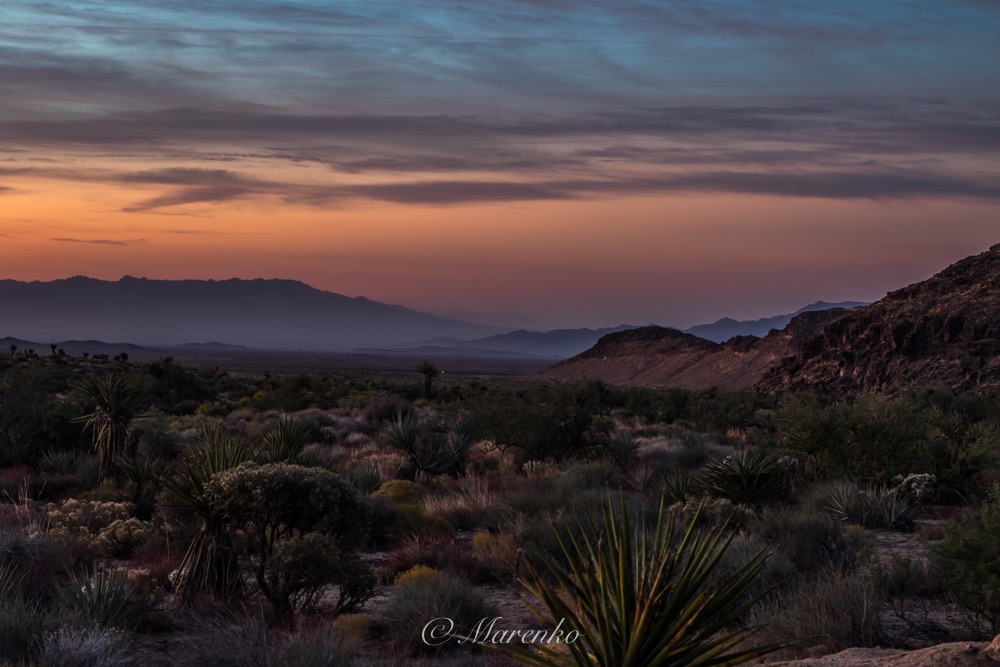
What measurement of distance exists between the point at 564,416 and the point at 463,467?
325cm

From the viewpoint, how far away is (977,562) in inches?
322

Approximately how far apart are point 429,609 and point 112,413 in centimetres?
995

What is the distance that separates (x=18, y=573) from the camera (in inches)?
380

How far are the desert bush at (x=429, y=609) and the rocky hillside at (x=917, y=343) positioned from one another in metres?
46.3

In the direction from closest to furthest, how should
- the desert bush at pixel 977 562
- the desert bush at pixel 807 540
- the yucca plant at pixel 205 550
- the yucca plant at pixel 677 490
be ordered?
1. the desert bush at pixel 977 562
2. the yucca plant at pixel 205 550
3. the desert bush at pixel 807 540
4. the yucca plant at pixel 677 490

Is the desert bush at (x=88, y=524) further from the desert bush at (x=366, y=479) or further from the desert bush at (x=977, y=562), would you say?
the desert bush at (x=977, y=562)

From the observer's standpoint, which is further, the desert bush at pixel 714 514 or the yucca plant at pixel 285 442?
the yucca plant at pixel 285 442

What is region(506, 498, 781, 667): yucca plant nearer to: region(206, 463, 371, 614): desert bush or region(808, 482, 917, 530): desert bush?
region(206, 463, 371, 614): desert bush

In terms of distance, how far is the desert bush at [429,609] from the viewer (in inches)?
327

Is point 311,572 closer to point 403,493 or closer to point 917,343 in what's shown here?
point 403,493

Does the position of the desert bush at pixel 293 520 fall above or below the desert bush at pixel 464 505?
above

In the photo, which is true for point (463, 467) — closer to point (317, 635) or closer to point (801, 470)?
point (801, 470)

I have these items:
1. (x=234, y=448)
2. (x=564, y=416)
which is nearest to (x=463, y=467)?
(x=564, y=416)

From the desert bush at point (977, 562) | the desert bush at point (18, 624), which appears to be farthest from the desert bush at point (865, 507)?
the desert bush at point (18, 624)
